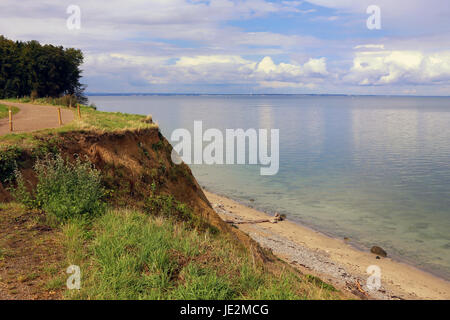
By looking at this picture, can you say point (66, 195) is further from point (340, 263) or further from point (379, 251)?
point (379, 251)

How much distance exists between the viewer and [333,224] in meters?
Answer: 28.3

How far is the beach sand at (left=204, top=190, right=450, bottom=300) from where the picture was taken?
59.7ft

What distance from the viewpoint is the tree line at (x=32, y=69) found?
166ft

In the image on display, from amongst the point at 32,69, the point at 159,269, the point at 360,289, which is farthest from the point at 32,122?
the point at 32,69

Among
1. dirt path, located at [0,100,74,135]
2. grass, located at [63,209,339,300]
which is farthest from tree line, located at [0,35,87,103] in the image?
grass, located at [63,209,339,300]

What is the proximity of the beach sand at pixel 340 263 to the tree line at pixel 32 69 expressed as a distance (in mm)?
39556

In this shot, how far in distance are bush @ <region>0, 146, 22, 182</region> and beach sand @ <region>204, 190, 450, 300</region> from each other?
14601mm

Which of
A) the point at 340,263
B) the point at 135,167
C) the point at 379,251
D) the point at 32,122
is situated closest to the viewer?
the point at 135,167

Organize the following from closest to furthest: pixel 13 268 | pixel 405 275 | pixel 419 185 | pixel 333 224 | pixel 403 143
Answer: pixel 13 268 < pixel 405 275 < pixel 333 224 < pixel 419 185 < pixel 403 143

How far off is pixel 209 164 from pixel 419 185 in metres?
27.3

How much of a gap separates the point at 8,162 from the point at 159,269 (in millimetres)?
8317

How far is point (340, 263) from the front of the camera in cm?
2139

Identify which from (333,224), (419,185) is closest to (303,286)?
(333,224)
